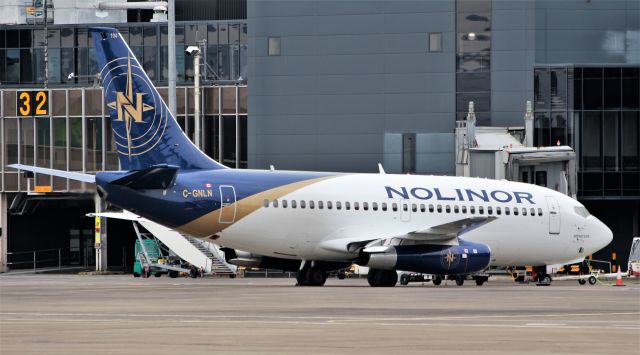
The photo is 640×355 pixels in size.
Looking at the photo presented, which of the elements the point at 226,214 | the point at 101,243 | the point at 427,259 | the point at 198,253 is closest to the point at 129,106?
the point at 226,214

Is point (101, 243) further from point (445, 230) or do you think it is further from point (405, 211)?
point (445, 230)

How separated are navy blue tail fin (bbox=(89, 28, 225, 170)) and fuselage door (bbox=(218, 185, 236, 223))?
5.33 feet

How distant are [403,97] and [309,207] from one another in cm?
3012

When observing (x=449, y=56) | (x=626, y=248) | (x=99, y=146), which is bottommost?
(x=626, y=248)

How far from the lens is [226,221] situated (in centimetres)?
4100

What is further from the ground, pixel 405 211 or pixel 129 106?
pixel 129 106

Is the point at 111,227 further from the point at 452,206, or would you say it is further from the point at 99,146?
the point at 452,206

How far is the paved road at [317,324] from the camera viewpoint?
17.2m

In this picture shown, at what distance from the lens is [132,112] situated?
134 feet

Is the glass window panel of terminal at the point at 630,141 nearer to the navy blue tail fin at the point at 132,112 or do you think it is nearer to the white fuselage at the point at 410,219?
the white fuselage at the point at 410,219

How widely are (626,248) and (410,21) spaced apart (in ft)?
58.9

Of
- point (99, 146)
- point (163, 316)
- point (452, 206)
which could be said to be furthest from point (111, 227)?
point (163, 316)

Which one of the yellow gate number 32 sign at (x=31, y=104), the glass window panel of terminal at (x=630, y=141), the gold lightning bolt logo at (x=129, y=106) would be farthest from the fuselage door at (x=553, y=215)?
the yellow gate number 32 sign at (x=31, y=104)

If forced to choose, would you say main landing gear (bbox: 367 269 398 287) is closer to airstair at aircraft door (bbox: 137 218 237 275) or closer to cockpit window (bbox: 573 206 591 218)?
cockpit window (bbox: 573 206 591 218)
